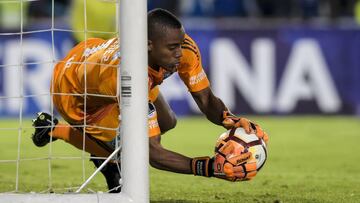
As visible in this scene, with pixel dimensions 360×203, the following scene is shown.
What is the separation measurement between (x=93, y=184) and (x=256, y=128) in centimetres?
189

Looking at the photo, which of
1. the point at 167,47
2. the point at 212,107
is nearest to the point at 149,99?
the point at 167,47

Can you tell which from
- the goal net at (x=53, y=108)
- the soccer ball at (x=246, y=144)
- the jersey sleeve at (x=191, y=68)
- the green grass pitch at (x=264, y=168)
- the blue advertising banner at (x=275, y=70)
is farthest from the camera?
the blue advertising banner at (x=275, y=70)

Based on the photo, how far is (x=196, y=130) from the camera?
13.2m

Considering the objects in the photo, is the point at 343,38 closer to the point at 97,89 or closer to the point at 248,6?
the point at 248,6

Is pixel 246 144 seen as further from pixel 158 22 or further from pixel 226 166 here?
pixel 158 22

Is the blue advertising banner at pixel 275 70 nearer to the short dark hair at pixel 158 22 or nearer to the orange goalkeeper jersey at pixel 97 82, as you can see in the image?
the orange goalkeeper jersey at pixel 97 82

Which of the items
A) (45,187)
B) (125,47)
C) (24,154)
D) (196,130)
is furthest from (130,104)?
(196,130)

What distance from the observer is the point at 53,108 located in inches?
411

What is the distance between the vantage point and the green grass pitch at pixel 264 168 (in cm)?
679

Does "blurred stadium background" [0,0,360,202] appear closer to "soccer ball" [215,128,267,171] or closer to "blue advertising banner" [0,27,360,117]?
"blue advertising banner" [0,27,360,117]

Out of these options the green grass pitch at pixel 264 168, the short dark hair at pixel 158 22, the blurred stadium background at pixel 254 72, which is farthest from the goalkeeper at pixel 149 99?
the blurred stadium background at pixel 254 72

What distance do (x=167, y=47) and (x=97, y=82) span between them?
1.91 ft

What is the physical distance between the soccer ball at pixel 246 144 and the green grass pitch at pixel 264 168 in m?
0.68

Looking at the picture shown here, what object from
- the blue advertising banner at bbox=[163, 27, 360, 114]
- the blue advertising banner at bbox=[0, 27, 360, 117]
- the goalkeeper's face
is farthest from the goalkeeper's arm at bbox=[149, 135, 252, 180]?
the blue advertising banner at bbox=[163, 27, 360, 114]
